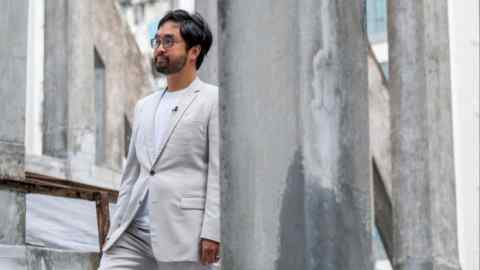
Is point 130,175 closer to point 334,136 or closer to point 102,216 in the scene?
point 334,136

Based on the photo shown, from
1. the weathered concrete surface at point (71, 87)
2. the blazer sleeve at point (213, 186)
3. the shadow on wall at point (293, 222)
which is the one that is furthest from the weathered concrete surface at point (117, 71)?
the shadow on wall at point (293, 222)

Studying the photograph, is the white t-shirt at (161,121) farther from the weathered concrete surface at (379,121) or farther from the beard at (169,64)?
the weathered concrete surface at (379,121)

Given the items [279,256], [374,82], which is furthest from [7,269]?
[374,82]

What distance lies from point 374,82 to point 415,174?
746 cm

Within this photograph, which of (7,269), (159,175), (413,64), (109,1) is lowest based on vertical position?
(7,269)

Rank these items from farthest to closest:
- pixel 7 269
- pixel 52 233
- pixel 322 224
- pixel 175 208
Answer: pixel 52 233 → pixel 7 269 → pixel 175 208 → pixel 322 224

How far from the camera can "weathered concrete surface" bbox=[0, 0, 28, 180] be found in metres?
12.4

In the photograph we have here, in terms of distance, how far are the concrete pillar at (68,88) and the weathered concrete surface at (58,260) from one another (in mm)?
6770

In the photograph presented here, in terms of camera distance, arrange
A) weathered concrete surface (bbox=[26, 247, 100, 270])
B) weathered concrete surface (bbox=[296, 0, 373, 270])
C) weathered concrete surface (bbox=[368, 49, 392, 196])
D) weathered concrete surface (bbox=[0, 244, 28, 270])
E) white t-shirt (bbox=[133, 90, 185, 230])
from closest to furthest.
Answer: weathered concrete surface (bbox=[296, 0, 373, 270]) → white t-shirt (bbox=[133, 90, 185, 230]) → weathered concrete surface (bbox=[0, 244, 28, 270]) → weathered concrete surface (bbox=[26, 247, 100, 270]) → weathered concrete surface (bbox=[368, 49, 392, 196])

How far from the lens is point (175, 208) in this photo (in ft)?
26.2

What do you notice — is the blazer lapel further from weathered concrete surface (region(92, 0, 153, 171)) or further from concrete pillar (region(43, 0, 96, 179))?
weathered concrete surface (region(92, 0, 153, 171))

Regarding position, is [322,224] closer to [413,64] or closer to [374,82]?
[413,64]

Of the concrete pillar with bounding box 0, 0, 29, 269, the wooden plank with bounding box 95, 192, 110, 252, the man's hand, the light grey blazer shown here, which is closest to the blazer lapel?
the light grey blazer

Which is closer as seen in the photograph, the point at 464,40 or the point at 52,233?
the point at 52,233
